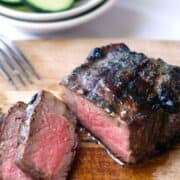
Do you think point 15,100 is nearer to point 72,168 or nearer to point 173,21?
point 72,168

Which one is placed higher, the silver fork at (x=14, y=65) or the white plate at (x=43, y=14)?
the white plate at (x=43, y=14)

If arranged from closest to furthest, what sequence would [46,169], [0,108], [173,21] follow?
[46,169]
[0,108]
[173,21]

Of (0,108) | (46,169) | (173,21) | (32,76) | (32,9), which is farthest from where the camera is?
(173,21)

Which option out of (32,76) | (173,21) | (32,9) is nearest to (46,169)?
(32,76)

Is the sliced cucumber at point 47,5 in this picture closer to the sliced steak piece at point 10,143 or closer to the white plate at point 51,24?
the white plate at point 51,24

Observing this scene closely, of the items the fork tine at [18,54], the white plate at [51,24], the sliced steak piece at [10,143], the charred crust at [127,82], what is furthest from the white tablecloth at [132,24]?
the sliced steak piece at [10,143]

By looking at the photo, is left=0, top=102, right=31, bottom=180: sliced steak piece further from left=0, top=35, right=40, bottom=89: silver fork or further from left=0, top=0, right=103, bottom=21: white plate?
left=0, top=0, right=103, bottom=21: white plate
